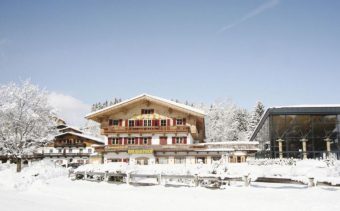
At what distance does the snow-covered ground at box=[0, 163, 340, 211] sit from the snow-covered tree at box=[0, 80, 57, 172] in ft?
61.2

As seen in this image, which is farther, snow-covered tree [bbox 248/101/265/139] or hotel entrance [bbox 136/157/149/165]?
snow-covered tree [bbox 248/101/265/139]

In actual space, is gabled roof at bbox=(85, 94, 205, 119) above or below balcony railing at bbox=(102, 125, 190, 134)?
above

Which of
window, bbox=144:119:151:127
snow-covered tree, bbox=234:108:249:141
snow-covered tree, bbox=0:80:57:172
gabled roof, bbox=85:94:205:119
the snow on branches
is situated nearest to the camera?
snow-covered tree, bbox=0:80:57:172

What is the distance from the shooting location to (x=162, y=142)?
4247 cm

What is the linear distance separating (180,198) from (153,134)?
2790cm

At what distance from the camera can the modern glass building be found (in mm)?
31156

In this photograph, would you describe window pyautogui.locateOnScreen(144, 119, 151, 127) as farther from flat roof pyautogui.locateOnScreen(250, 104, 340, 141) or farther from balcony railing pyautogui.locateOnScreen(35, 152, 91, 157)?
balcony railing pyautogui.locateOnScreen(35, 152, 91, 157)

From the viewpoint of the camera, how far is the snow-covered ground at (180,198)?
13.1 m

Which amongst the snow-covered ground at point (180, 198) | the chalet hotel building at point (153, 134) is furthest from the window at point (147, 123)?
the snow-covered ground at point (180, 198)

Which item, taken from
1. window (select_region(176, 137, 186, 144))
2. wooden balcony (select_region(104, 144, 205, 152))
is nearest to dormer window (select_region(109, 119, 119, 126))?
wooden balcony (select_region(104, 144, 205, 152))

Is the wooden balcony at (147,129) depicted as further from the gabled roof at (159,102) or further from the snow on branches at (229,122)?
the snow on branches at (229,122)

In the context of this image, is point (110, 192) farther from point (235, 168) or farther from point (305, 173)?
point (305, 173)

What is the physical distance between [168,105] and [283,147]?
50.5 ft

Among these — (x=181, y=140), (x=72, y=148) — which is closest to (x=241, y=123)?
(x=72, y=148)
